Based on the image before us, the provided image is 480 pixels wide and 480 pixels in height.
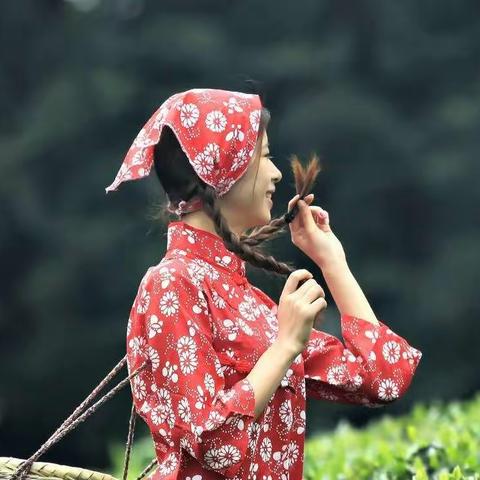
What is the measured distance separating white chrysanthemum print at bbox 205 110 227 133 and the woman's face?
12 centimetres

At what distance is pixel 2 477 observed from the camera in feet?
10.7

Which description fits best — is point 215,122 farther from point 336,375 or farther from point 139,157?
point 336,375

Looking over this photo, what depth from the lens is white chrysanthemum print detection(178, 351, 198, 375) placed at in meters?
3.12

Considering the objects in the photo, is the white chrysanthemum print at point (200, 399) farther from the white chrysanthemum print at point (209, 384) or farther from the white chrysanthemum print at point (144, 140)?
the white chrysanthemum print at point (144, 140)

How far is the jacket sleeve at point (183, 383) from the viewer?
309 cm

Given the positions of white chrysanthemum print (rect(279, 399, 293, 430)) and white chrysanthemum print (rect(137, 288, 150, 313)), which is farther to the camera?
white chrysanthemum print (rect(279, 399, 293, 430))

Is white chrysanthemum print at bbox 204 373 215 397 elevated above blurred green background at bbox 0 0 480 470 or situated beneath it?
situated beneath

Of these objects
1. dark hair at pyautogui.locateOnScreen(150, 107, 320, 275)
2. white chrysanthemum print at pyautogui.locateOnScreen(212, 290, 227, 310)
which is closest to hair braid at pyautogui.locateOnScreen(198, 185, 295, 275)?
dark hair at pyautogui.locateOnScreen(150, 107, 320, 275)

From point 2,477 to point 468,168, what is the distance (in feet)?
39.5

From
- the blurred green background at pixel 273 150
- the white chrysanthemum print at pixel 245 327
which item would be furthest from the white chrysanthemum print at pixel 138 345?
the blurred green background at pixel 273 150

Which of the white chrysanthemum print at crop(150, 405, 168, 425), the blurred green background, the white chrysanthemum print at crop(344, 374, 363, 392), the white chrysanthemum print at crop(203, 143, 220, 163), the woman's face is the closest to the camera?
the white chrysanthemum print at crop(150, 405, 168, 425)

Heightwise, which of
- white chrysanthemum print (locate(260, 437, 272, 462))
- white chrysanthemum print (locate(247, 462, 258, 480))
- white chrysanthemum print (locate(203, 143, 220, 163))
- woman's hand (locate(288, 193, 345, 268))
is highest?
white chrysanthemum print (locate(203, 143, 220, 163))

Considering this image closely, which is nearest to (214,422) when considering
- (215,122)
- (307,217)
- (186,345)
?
(186,345)

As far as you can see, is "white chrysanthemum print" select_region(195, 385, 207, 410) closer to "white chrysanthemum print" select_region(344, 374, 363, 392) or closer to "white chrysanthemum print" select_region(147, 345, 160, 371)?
"white chrysanthemum print" select_region(147, 345, 160, 371)
